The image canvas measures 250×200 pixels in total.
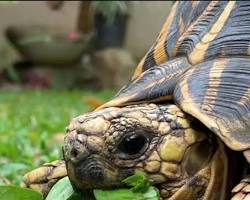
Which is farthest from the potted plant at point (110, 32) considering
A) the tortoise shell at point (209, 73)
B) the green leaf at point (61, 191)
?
the green leaf at point (61, 191)

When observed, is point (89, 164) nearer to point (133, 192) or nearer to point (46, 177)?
point (133, 192)

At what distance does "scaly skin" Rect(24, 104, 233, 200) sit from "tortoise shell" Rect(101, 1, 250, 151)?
0.05m

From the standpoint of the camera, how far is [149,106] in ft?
4.96

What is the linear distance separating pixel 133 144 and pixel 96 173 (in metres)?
0.09

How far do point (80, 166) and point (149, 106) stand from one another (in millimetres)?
193

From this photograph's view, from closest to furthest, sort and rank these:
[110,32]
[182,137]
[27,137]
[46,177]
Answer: [182,137]
[46,177]
[27,137]
[110,32]

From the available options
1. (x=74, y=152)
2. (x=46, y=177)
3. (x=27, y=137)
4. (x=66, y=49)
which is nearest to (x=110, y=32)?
(x=66, y=49)

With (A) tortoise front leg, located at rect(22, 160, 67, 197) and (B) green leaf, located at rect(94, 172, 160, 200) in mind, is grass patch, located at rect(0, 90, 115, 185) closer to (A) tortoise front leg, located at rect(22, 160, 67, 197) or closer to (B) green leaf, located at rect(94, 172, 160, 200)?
(A) tortoise front leg, located at rect(22, 160, 67, 197)

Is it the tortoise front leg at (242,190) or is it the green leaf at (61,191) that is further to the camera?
the green leaf at (61,191)

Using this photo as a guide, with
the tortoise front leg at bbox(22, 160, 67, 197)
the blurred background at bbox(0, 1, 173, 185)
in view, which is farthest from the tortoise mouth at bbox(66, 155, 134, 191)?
the blurred background at bbox(0, 1, 173, 185)

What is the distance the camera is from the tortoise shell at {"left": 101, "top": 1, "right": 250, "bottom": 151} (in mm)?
1406

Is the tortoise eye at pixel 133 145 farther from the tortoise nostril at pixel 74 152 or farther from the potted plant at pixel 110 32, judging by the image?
the potted plant at pixel 110 32

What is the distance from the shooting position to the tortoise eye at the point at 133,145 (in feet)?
4.71

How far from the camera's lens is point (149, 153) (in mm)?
1445
